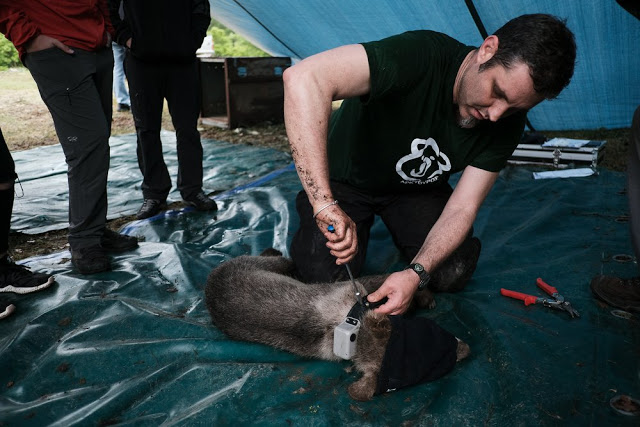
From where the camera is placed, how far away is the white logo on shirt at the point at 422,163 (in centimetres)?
250

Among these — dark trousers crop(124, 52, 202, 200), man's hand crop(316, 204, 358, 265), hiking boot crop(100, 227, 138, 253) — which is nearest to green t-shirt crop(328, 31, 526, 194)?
man's hand crop(316, 204, 358, 265)

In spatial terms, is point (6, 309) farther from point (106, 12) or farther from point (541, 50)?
point (541, 50)

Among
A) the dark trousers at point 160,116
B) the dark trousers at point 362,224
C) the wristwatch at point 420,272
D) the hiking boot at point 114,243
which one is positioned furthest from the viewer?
the dark trousers at point 160,116

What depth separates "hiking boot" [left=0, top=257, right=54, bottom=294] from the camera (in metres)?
2.71

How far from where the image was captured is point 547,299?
8.29 feet

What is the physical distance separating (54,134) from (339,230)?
20.7ft

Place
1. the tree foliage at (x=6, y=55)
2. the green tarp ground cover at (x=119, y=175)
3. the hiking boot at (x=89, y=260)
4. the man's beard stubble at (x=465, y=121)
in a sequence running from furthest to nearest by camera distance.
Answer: the tree foliage at (x=6, y=55) → the green tarp ground cover at (x=119, y=175) → the hiking boot at (x=89, y=260) → the man's beard stubble at (x=465, y=121)

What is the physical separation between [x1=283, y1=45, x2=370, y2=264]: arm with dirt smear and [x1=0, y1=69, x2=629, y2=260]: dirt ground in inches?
98.0

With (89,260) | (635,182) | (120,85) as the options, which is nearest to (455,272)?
(635,182)

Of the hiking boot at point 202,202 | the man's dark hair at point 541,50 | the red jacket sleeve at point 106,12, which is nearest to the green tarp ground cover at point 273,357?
the hiking boot at point 202,202

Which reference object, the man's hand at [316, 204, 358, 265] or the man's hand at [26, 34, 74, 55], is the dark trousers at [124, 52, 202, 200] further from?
the man's hand at [316, 204, 358, 265]

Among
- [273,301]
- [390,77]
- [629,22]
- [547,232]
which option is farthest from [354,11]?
[273,301]

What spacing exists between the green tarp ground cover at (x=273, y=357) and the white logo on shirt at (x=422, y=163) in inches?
27.1

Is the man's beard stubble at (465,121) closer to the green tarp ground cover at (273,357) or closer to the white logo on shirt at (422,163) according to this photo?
the white logo on shirt at (422,163)
